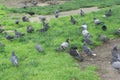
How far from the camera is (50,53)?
15859 mm

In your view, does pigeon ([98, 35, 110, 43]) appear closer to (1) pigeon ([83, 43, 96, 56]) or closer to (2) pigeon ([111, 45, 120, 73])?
(1) pigeon ([83, 43, 96, 56])

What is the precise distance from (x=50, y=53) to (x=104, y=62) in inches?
96.3

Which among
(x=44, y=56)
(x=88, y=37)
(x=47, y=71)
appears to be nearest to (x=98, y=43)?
(x=88, y=37)

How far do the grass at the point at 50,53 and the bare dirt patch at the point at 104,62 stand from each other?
1.01ft

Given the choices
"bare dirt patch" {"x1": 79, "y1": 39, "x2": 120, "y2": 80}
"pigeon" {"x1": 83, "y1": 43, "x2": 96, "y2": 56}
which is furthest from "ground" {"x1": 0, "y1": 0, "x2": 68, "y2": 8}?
"pigeon" {"x1": 83, "y1": 43, "x2": 96, "y2": 56}

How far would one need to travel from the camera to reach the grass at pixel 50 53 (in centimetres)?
1359

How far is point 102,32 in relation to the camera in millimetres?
18656

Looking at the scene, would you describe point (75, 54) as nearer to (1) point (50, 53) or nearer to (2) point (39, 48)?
(1) point (50, 53)

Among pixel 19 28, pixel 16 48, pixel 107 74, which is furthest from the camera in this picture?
pixel 19 28

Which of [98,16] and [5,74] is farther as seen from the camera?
[98,16]

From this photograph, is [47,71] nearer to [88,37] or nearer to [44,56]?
[44,56]

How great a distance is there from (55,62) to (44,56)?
930 mm

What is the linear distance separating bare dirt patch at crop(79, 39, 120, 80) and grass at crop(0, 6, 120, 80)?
308 mm

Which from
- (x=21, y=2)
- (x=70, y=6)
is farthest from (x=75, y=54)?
(x=21, y=2)
